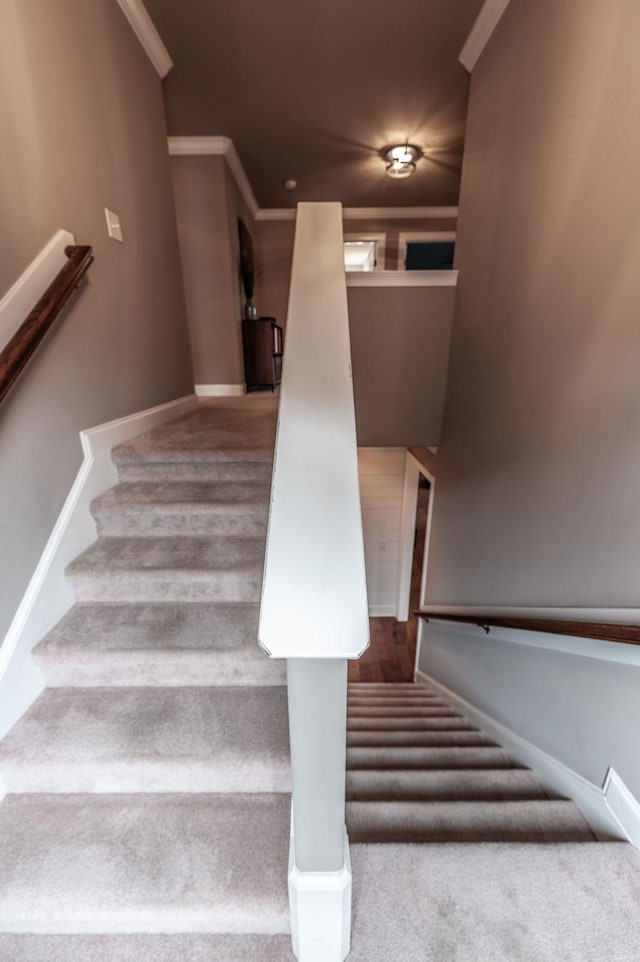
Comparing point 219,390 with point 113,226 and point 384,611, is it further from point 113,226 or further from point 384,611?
point 384,611

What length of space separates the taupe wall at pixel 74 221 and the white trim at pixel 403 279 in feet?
4.18

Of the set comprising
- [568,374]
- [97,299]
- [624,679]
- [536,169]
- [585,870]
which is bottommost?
[585,870]

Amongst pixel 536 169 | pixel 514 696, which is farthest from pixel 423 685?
pixel 536 169

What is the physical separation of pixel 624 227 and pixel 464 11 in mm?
2041

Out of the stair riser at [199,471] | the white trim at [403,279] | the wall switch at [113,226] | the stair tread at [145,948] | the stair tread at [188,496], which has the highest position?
the wall switch at [113,226]

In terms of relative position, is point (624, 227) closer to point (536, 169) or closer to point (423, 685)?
point (536, 169)

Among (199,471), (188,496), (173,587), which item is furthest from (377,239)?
(173,587)

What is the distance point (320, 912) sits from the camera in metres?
0.77

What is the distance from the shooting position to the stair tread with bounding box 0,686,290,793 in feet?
3.52

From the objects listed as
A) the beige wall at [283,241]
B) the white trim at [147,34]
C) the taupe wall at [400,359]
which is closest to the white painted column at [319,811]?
the taupe wall at [400,359]

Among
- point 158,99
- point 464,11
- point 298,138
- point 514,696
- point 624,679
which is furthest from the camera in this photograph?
point 298,138

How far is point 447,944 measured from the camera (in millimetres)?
837

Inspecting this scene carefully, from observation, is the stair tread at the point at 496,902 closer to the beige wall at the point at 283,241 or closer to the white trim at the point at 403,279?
the white trim at the point at 403,279

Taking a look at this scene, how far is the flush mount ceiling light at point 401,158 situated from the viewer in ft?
11.3
